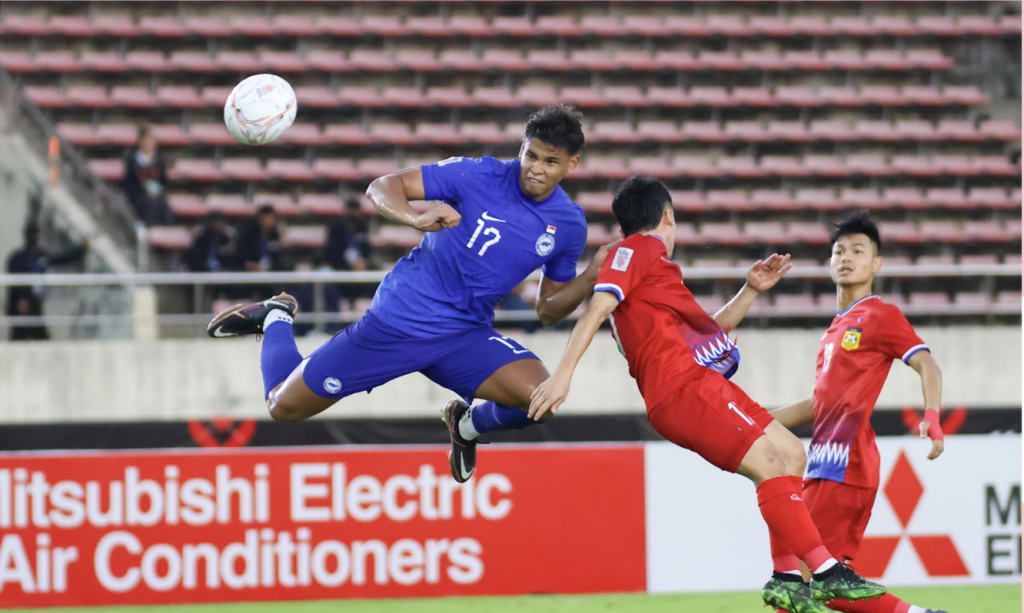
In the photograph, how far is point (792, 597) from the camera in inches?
174

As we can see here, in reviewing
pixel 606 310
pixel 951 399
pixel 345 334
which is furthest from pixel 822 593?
pixel 951 399

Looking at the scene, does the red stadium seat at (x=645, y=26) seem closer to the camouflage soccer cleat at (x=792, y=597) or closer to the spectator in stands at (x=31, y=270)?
the spectator in stands at (x=31, y=270)

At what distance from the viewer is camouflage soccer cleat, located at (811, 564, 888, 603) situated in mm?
4461

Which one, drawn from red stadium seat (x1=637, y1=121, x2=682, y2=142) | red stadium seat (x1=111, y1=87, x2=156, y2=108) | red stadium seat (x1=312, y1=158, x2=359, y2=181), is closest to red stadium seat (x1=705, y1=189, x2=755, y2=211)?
red stadium seat (x1=637, y1=121, x2=682, y2=142)

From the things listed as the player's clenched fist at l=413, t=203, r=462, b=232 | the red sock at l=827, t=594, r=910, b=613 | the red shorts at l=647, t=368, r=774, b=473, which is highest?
the player's clenched fist at l=413, t=203, r=462, b=232

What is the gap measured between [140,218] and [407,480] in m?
4.83

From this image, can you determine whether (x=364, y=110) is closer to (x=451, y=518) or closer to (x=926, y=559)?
(x=451, y=518)

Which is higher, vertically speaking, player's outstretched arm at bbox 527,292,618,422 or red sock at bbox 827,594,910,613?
player's outstretched arm at bbox 527,292,618,422

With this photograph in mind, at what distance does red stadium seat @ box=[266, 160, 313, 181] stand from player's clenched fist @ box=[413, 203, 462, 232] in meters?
8.13

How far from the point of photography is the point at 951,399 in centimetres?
977

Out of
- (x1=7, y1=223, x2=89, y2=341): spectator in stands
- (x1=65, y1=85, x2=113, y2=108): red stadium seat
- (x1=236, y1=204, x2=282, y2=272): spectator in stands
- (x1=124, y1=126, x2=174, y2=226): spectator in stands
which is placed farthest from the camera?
(x1=65, y1=85, x2=113, y2=108): red stadium seat

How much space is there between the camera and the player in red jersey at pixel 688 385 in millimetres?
4484

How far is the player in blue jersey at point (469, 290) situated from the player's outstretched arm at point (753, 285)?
1.90 feet

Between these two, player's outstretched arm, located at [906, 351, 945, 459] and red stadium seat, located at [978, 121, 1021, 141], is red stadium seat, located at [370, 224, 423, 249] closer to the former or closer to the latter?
red stadium seat, located at [978, 121, 1021, 141]
